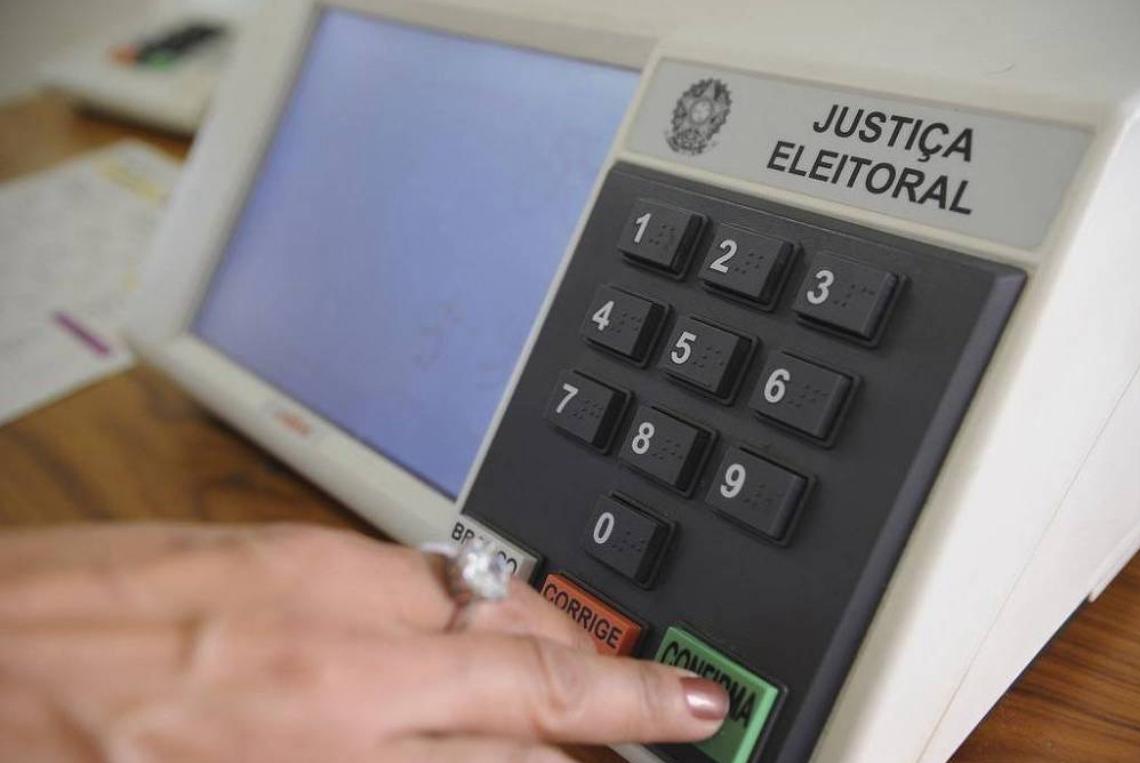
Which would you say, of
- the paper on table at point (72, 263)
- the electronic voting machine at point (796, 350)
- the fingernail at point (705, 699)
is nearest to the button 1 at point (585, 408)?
the electronic voting machine at point (796, 350)

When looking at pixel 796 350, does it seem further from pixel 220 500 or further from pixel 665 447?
pixel 220 500

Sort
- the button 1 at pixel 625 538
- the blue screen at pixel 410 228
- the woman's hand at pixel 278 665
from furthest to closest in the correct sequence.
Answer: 1. the blue screen at pixel 410 228
2. the button 1 at pixel 625 538
3. the woman's hand at pixel 278 665

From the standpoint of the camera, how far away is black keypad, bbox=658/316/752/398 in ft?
1.38

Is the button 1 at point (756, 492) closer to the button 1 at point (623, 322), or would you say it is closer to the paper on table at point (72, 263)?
the button 1 at point (623, 322)

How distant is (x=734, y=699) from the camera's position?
0.39 metres

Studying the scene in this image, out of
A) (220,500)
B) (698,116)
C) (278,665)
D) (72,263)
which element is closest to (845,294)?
(698,116)

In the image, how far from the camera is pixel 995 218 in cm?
39

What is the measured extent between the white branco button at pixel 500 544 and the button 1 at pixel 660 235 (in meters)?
0.14

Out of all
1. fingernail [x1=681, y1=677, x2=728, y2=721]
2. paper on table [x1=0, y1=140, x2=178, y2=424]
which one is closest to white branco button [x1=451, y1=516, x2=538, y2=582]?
fingernail [x1=681, y1=677, x2=728, y2=721]

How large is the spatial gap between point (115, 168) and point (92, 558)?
90cm

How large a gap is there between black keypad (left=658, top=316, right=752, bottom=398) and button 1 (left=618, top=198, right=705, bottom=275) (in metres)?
0.03

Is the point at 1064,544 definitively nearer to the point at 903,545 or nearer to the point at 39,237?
the point at 903,545

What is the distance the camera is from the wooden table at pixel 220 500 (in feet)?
1.56

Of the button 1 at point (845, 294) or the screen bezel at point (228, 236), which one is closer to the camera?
the button 1 at point (845, 294)
